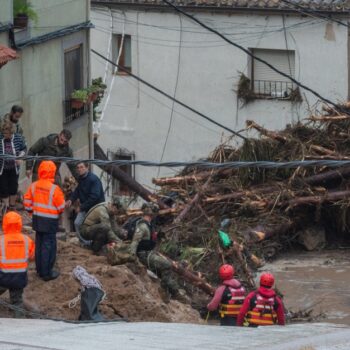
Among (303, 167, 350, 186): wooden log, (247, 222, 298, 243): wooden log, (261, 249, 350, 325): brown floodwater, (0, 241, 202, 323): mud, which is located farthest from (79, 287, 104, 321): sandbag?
(303, 167, 350, 186): wooden log

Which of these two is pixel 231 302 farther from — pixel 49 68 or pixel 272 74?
pixel 272 74

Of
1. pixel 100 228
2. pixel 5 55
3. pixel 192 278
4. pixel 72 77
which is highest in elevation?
pixel 5 55

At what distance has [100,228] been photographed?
16203 mm

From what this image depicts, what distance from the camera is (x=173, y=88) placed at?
Answer: 30.7 metres

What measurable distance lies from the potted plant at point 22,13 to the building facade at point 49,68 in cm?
11

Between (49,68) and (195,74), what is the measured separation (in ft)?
30.0

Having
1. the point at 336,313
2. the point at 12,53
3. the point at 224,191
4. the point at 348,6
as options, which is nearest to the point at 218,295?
the point at 336,313

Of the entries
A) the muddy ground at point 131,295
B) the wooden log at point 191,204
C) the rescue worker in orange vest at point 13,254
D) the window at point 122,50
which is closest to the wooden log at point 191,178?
the wooden log at point 191,204

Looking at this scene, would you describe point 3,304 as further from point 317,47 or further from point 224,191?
point 317,47

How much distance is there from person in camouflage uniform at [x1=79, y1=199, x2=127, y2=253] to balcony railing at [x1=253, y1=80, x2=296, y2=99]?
13.7 m

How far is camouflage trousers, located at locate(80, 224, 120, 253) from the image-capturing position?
16.2m

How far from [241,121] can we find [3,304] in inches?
664

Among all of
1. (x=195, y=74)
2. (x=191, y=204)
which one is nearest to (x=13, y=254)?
(x=191, y=204)

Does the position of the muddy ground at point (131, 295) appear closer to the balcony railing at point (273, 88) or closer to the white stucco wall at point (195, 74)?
the white stucco wall at point (195, 74)
